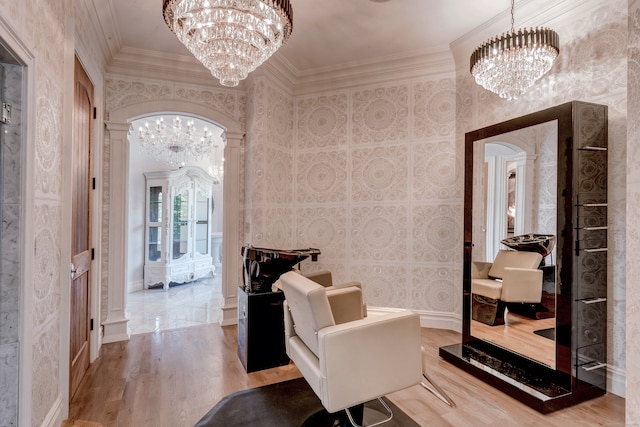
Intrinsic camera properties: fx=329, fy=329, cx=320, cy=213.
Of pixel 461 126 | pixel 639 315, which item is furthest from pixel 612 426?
pixel 461 126

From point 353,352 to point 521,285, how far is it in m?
1.78

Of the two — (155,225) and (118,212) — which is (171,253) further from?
(118,212)

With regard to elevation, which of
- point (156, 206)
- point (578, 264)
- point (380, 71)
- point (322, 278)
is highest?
point (380, 71)

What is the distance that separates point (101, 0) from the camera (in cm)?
262

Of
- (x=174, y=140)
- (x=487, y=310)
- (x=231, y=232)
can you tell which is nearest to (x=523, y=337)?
(x=487, y=310)

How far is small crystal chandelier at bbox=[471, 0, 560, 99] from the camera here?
7.79 ft

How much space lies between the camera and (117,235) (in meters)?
3.46

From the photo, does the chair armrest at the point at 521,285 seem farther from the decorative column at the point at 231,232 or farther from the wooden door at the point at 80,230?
the wooden door at the point at 80,230

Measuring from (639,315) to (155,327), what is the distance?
4255mm

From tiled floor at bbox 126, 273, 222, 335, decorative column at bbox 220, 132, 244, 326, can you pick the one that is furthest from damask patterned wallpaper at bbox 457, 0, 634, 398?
tiled floor at bbox 126, 273, 222, 335

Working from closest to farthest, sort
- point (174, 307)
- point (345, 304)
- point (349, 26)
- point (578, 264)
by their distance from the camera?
point (345, 304) → point (578, 264) → point (349, 26) → point (174, 307)

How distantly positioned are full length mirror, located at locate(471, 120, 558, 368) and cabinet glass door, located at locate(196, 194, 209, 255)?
17.2 ft

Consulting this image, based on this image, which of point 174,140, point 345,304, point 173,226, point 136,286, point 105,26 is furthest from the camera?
point 173,226

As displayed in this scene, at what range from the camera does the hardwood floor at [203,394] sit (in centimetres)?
212
